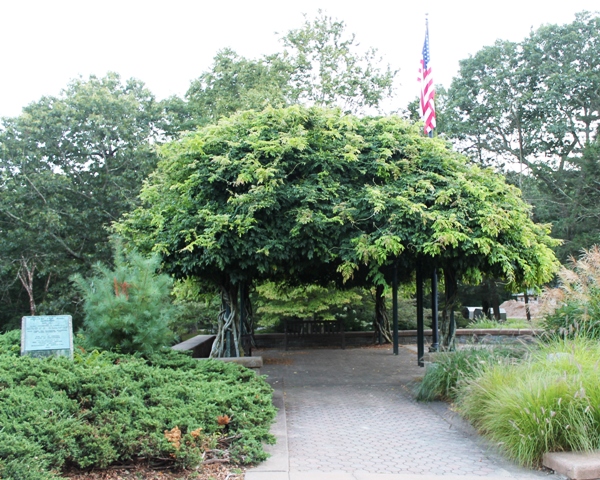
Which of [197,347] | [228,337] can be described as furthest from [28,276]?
[228,337]

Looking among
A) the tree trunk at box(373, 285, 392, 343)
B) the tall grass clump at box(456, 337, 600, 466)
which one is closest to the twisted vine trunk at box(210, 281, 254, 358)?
the tall grass clump at box(456, 337, 600, 466)

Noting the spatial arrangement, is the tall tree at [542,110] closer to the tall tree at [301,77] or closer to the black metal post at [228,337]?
the tall tree at [301,77]

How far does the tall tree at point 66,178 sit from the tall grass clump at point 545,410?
23231 mm

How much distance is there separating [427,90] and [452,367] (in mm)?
7158

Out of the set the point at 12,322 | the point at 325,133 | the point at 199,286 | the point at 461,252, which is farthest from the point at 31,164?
the point at 461,252

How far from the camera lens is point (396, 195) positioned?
9727mm

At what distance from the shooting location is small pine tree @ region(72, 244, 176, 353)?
7.88 m

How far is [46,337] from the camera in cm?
723

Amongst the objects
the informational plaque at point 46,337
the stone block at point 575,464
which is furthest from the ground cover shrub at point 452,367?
the informational plaque at point 46,337

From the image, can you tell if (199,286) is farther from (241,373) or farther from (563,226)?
(563,226)

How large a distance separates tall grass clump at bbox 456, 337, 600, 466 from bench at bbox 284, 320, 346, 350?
1261 centimetres

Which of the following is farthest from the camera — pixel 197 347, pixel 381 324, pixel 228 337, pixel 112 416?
pixel 381 324

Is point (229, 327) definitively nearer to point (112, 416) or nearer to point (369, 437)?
point (369, 437)

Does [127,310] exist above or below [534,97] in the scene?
below
